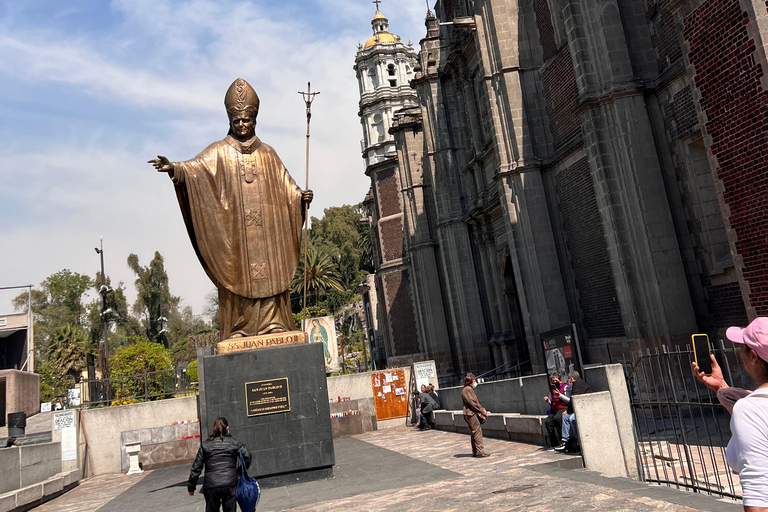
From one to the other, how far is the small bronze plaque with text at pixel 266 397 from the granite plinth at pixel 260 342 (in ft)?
2.02

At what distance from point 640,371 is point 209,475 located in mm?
11535

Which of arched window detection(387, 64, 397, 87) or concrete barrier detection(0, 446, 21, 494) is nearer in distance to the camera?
concrete barrier detection(0, 446, 21, 494)

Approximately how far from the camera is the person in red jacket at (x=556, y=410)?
32.4ft

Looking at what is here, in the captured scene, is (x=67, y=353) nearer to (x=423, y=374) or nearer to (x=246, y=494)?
(x=423, y=374)

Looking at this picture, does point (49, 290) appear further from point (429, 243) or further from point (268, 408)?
point (268, 408)

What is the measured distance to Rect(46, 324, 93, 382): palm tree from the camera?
44125mm

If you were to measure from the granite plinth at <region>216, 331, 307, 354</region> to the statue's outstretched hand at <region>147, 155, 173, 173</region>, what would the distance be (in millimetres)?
2995

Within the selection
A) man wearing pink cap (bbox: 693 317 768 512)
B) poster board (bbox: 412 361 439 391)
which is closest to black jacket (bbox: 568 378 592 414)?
man wearing pink cap (bbox: 693 317 768 512)

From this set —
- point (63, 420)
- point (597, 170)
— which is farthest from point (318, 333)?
point (597, 170)

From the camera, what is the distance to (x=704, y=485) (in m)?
6.58

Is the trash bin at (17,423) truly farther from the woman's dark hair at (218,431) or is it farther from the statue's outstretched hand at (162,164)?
the woman's dark hair at (218,431)

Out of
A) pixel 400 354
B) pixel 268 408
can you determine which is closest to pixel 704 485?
pixel 268 408

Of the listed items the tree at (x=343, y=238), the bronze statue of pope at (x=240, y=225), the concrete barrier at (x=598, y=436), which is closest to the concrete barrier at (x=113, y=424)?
the bronze statue of pope at (x=240, y=225)

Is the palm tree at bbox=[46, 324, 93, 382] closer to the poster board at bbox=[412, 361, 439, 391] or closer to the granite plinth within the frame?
the poster board at bbox=[412, 361, 439, 391]
